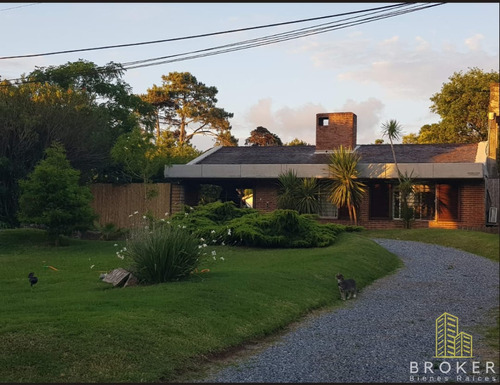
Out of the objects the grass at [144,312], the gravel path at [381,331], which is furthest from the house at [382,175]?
the grass at [144,312]

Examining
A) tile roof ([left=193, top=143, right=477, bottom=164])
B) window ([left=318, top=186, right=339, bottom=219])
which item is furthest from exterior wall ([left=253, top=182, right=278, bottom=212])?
window ([left=318, top=186, right=339, bottom=219])

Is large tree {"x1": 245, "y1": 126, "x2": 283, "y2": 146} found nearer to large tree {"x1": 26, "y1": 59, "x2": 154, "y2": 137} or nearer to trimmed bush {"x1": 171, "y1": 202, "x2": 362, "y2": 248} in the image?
large tree {"x1": 26, "y1": 59, "x2": 154, "y2": 137}

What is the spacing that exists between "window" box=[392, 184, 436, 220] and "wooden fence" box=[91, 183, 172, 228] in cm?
1055

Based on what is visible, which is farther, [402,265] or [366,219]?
[366,219]

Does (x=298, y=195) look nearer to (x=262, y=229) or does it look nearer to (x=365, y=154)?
(x=365, y=154)

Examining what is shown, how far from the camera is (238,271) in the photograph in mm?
13859

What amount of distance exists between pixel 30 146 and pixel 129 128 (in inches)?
315

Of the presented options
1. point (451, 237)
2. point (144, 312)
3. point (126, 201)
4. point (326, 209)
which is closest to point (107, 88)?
point (126, 201)

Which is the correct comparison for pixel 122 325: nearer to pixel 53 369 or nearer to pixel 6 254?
pixel 53 369

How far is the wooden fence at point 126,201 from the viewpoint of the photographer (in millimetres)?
29094

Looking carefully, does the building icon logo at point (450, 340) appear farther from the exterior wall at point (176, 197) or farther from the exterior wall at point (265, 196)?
the exterior wall at point (176, 197)

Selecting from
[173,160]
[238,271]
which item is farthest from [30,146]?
[238,271]

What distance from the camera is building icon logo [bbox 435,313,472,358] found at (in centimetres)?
815

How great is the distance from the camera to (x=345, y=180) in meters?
27.0
